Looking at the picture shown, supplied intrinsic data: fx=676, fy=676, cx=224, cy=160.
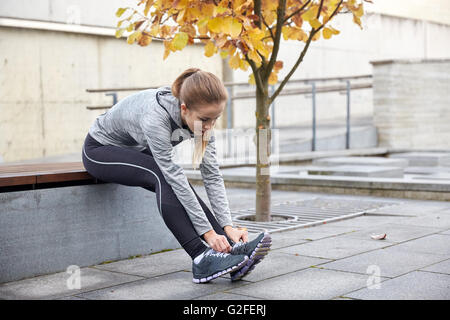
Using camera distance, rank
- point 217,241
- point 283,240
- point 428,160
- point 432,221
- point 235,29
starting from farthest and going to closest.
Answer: point 428,160 < point 432,221 < point 283,240 < point 235,29 < point 217,241

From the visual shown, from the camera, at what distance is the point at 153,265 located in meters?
4.29

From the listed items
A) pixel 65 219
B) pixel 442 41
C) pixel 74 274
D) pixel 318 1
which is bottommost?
pixel 74 274

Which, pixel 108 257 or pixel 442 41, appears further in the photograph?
pixel 442 41

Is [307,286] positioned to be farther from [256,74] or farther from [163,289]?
[256,74]

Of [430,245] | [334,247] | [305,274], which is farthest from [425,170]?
[305,274]

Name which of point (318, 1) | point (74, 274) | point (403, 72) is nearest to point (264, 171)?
point (318, 1)

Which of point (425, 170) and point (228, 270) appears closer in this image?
point (228, 270)

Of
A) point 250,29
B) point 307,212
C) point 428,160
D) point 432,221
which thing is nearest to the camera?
point 250,29

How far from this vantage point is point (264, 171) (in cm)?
590

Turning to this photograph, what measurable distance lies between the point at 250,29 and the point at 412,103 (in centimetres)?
1148

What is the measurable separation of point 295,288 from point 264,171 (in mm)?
2367

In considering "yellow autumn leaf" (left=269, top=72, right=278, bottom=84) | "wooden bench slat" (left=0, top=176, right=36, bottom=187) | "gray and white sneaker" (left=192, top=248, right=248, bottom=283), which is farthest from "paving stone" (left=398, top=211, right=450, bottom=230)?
"wooden bench slat" (left=0, top=176, right=36, bottom=187)

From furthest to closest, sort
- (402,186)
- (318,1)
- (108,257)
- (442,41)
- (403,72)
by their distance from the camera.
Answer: (442,41) < (403,72) < (402,186) < (318,1) < (108,257)

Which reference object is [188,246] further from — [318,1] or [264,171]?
[318,1]
